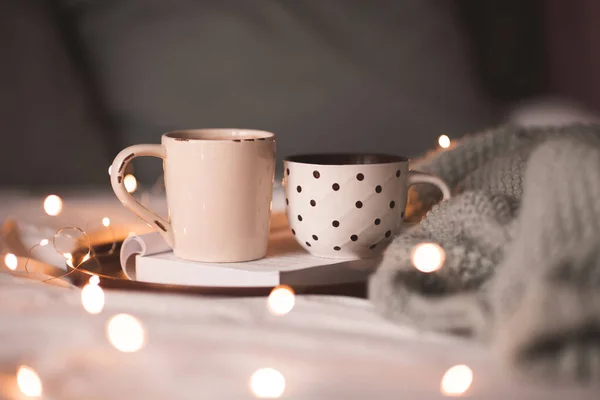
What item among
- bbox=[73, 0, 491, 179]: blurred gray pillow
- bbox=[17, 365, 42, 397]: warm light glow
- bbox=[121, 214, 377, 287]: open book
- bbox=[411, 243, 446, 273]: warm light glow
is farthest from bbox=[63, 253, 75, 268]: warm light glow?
bbox=[73, 0, 491, 179]: blurred gray pillow

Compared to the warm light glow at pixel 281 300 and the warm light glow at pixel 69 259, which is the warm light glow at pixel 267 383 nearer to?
the warm light glow at pixel 281 300

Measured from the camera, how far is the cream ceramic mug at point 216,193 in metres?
0.59

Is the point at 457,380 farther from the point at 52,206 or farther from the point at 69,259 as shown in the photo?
the point at 52,206

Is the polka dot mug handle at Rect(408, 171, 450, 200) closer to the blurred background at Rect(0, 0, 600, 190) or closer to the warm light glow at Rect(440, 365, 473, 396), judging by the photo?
the warm light glow at Rect(440, 365, 473, 396)

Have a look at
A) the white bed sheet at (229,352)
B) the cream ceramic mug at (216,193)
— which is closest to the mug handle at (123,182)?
the cream ceramic mug at (216,193)

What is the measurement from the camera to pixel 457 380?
1.34 feet

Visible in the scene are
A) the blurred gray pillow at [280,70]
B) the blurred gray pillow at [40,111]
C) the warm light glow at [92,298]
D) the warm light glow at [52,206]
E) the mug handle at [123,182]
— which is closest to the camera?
the warm light glow at [92,298]

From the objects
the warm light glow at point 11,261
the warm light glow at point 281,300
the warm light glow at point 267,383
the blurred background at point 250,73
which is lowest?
the warm light glow at point 267,383

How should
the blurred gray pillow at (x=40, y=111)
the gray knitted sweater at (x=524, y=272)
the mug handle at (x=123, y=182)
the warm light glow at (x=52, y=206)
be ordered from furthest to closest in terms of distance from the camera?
1. the blurred gray pillow at (x=40, y=111)
2. the warm light glow at (x=52, y=206)
3. the mug handle at (x=123, y=182)
4. the gray knitted sweater at (x=524, y=272)

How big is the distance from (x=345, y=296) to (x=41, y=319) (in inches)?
9.2

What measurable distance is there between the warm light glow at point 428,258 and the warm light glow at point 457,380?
11 centimetres

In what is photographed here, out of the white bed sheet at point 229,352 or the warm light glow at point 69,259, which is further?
the warm light glow at point 69,259

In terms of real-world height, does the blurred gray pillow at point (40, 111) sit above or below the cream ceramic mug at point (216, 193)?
above

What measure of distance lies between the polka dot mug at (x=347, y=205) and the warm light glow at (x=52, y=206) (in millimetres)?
410
